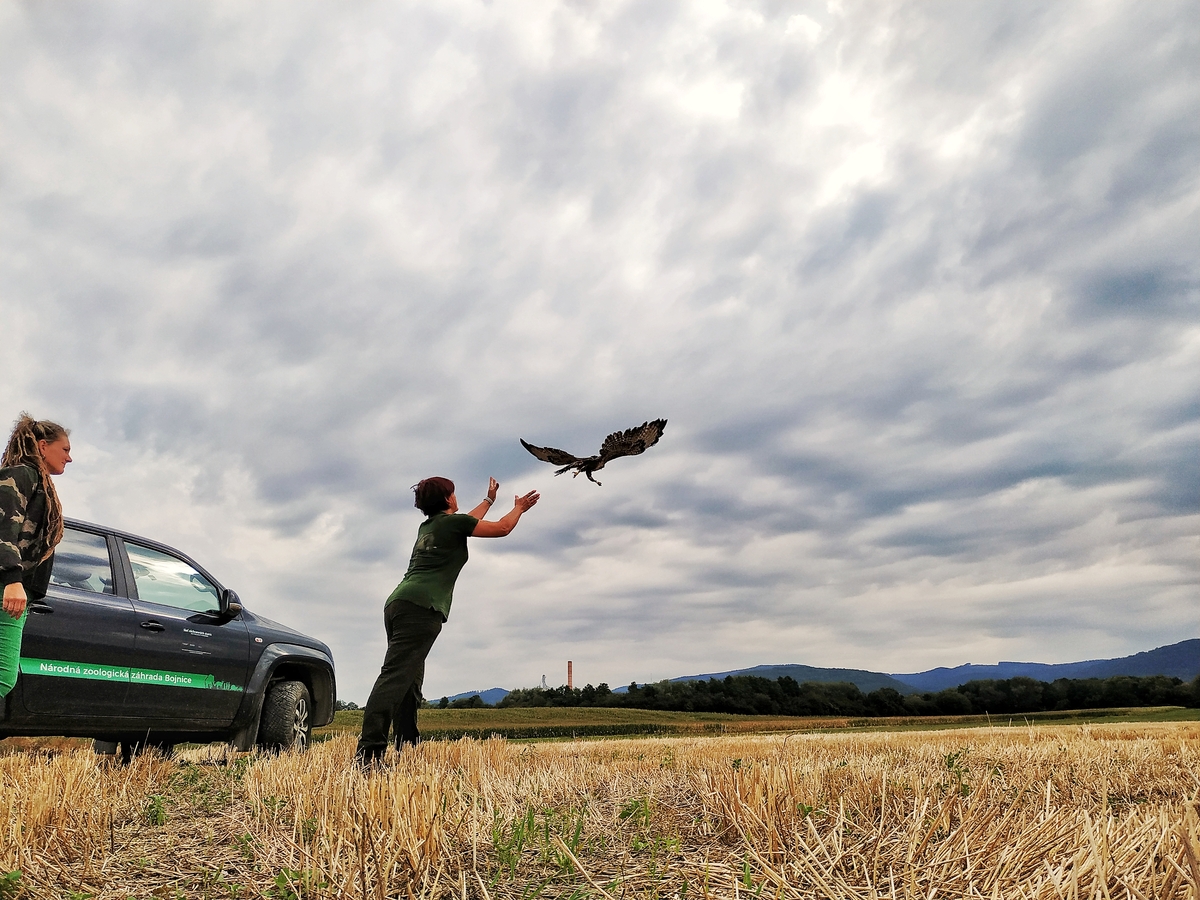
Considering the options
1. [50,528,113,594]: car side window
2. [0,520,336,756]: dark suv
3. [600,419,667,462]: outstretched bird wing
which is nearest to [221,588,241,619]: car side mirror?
[0,520,336,756]: dark suv

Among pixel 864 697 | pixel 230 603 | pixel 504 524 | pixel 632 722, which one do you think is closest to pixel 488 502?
pixel 504 524

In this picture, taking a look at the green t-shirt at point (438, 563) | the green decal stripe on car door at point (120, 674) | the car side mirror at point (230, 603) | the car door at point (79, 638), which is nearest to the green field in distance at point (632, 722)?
the car side mirror at point (230, 603)

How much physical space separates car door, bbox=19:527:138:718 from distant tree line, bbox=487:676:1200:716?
4730 centimetres

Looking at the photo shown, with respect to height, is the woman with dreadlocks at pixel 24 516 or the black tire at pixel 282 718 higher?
the woman with dreadlocks at pixel 24 516

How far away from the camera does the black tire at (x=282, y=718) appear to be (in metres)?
8.52

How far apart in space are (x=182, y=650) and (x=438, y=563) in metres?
2.95

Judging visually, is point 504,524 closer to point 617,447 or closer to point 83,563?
point 617,447

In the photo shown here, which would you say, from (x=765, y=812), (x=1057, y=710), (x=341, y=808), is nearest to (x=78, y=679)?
(x=341, y=808)

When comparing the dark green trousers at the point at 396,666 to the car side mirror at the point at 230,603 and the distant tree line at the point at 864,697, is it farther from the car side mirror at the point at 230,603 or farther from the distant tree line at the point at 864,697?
the distant tree line at the point at 864,697

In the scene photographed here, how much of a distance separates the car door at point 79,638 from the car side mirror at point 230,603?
0.90m

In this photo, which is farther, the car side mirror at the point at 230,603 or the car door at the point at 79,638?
the car side mirror at the point at 230,603

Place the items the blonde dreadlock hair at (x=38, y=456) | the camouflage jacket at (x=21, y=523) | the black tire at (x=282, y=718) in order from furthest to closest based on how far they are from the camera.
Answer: the black tire at (x=282, y=718) < the blonde dreadlock hair at (x=38, y=456) < the camouflage jacket at (x=21, y=523)

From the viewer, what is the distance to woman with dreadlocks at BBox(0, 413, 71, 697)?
4.97 meters

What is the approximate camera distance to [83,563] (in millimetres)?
6871
